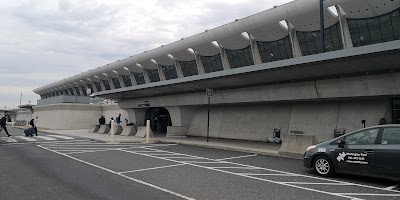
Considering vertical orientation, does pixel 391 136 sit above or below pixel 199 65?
Result: below

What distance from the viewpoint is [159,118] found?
31469 millimetres

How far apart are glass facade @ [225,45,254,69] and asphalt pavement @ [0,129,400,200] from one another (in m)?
17.7

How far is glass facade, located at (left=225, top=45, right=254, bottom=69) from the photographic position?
28391 mm

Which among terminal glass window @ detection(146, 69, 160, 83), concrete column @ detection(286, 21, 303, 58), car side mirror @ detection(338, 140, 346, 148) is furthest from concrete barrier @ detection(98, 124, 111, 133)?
car side mirror @ detection(338, 140, 346, 148)

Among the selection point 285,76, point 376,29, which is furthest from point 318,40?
point 285,76

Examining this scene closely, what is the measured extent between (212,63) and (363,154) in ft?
80.5

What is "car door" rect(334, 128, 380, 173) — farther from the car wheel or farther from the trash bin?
the trash bin

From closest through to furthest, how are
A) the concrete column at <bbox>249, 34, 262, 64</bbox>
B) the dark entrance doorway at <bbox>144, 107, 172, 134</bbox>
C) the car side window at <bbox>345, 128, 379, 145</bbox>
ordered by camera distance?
the car side window at <bbox>345, 128, 379, 145</bbox> → the concrete column at <bbox>249, 34, 262, 64</bbox> → the dark entrance doorway at <bbox>144, 107, 172, 134</bbox>

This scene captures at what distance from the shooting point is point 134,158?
40.8ft

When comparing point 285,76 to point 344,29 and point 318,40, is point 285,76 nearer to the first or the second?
point 344,29

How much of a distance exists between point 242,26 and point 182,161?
51.7ft

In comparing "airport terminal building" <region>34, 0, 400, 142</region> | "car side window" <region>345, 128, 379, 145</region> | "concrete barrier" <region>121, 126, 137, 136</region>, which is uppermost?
"airport terminal building" <region>34, 0, 400, 142</region>

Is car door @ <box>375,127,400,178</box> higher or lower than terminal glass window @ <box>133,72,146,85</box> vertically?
lower

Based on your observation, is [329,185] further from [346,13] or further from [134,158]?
[346,13]
